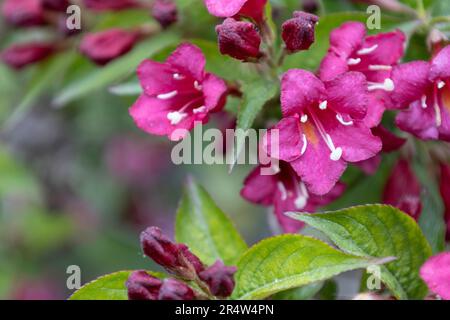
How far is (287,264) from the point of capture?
4.98ft

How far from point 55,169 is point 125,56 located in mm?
1415

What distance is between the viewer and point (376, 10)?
1812 millimetres

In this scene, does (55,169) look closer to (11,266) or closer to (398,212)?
(11,266)

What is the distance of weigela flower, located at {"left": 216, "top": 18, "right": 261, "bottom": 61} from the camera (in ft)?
5.09

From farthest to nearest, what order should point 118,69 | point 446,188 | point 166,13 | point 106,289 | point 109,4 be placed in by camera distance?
point 109,4 < point 118,69 < point 166,13 < point 446,188 < point 106,289

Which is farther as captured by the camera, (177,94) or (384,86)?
(177,94)

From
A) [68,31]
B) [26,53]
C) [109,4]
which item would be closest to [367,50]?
[109,4]

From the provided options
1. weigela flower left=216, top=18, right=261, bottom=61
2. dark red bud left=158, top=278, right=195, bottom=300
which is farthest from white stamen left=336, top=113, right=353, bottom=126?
dark red bud left=158, top=278, right=195, bottom=300

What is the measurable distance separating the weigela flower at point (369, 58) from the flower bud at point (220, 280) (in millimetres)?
431

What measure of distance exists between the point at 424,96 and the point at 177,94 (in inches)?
22.2

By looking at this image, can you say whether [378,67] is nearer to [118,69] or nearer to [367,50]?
[367,50]

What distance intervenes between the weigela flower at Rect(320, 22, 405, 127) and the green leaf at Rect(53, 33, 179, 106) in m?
0.57
